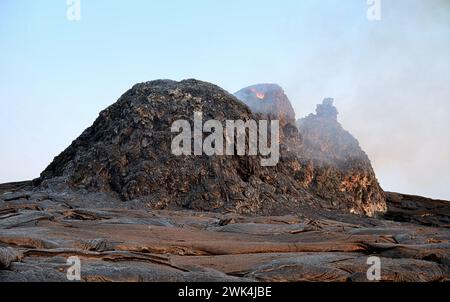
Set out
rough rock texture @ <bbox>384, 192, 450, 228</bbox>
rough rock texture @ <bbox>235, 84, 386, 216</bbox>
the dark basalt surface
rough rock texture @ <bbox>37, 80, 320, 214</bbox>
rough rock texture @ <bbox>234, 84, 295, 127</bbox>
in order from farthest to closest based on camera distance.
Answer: rough rock texture @ <bbox>234, 84, 295, 127</bbox> → rough rock texture @ <bbox>384, 192, 450, 228</bbox> → rough rock texture @ <bbox>235, 84, 386, 216</bbox> → rough rock texture @ <bbox>37, 80, 320, 214</bbox> → the dark basalt surface

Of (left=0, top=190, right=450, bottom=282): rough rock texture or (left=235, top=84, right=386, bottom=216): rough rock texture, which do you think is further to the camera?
(left=235, top=84, right=386, bottom=216): rough rock texture

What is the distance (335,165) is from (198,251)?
903 inches

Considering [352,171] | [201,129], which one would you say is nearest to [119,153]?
[201,129]

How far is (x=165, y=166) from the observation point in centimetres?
2512

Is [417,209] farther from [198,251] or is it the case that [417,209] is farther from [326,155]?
[198,251]

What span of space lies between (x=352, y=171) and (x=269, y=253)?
2319 cm

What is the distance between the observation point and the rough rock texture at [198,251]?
8266 mm

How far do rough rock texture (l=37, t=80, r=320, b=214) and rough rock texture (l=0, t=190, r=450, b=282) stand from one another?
788cm

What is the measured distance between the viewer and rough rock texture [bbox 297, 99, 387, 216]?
101ft

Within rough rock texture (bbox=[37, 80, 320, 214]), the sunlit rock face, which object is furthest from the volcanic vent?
the sunlit rock face

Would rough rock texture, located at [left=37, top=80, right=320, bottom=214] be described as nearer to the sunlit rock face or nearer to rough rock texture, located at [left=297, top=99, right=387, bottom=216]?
rough rock texture, located at [left=297, top=99, right=387, bottom=216]

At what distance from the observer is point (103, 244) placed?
10328mm

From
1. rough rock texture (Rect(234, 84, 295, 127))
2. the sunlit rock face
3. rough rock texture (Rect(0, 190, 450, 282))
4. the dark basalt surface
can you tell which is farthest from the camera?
rough rock texture (Rect(234, 84, 295, 127))
